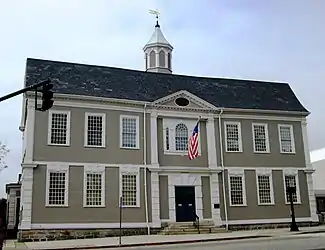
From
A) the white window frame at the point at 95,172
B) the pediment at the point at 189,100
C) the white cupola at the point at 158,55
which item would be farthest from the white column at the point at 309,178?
the white window frame at the point at 95,172

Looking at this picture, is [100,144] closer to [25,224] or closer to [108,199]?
[108,199]

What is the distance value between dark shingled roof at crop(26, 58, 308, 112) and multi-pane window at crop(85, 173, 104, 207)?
16.9 ft

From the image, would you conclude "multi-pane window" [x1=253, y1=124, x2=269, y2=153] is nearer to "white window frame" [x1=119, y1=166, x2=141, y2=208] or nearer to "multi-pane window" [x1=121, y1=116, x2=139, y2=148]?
"multi-pane window" [x1=121, y1=116, x2=139, y2=148]

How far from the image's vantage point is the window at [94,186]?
89.0 ft

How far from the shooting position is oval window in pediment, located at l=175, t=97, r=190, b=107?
101 feet

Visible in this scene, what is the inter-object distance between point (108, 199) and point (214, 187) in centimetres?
714

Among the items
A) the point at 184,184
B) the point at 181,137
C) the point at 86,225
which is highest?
the point at 181,137

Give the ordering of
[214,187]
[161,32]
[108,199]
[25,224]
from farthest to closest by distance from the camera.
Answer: [161,32] → [214,187] → [108,199] → [25,224]

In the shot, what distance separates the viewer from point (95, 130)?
28312mm

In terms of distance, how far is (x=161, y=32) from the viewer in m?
41.2

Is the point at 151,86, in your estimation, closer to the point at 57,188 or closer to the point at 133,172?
the point at 133,172

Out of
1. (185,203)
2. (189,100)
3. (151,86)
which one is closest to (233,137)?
(189,100)

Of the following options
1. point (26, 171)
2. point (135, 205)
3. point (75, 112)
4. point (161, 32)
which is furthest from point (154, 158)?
point (161, 32)

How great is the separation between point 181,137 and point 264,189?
6843 mm
